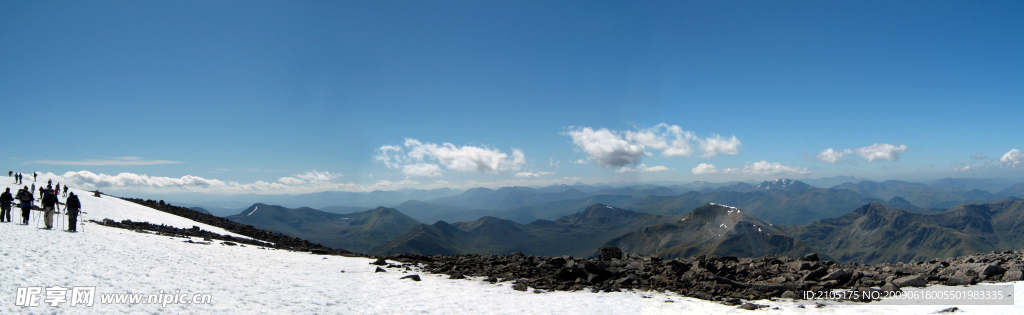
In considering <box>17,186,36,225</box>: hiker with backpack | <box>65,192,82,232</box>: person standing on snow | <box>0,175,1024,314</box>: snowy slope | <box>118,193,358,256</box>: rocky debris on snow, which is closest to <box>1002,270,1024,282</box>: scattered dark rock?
<box>0,175,1024,314</box>: snowy slope

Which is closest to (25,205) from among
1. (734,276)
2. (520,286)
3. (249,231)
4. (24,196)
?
(24,196)

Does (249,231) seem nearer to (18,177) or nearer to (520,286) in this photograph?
(520,286)

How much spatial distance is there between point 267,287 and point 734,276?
75.1ft

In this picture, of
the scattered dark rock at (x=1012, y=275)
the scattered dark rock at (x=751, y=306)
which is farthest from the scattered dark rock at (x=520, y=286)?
→ the scattered dark rock at (x=1012, y=275)

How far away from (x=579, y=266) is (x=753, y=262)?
Answer: 1203 cm

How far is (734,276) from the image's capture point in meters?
21.2

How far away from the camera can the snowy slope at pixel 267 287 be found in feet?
48.2

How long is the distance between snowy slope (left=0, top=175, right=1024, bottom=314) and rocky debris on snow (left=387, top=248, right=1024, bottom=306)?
4.04 ft

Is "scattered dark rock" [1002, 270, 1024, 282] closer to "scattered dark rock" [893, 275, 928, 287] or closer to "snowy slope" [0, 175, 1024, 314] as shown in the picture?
"snowy slope" [0, 175, 1024, 314]

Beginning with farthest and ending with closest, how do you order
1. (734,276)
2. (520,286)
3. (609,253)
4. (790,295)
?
1. (609,253)
2. (734,276)
3. (520,286)
4. (790,295)

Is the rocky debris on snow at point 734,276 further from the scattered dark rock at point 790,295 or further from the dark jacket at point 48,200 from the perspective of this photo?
the dark jacket at point 48,200

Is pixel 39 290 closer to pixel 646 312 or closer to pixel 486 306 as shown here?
pixel 486 306

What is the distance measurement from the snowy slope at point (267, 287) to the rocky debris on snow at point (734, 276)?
1231 mm

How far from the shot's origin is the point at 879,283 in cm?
1859
